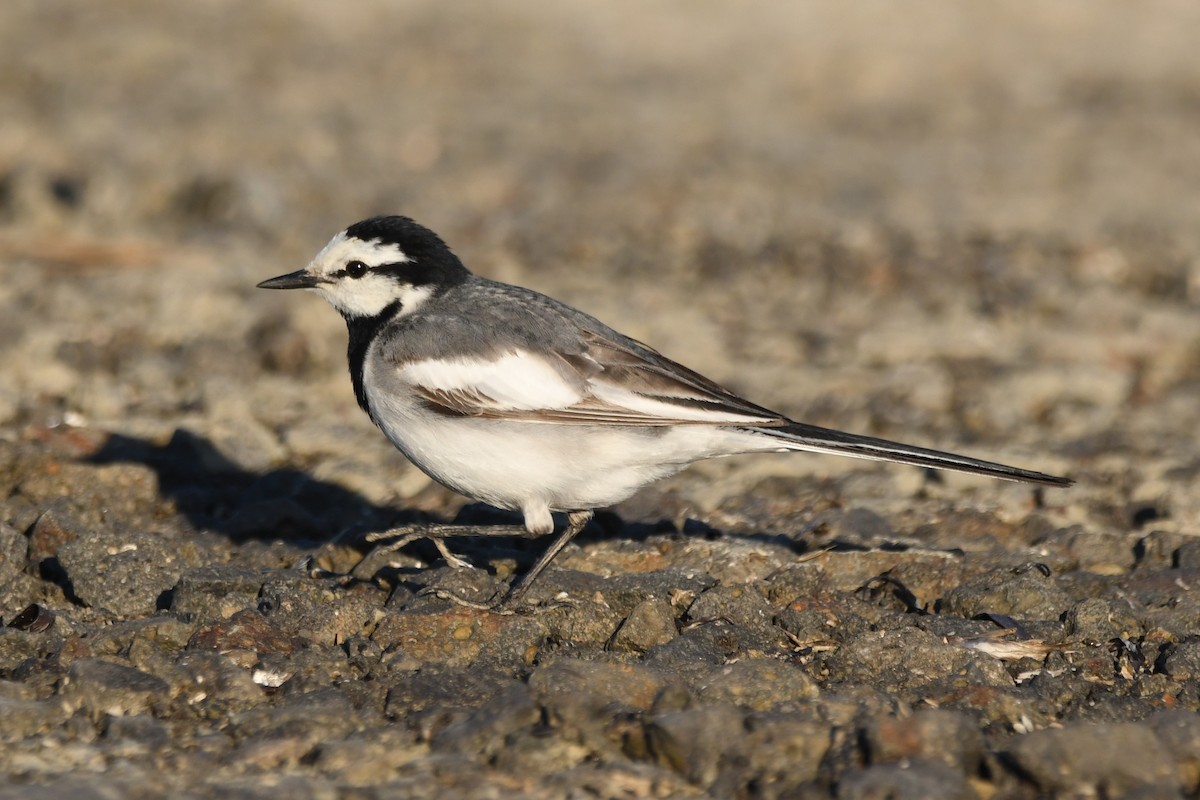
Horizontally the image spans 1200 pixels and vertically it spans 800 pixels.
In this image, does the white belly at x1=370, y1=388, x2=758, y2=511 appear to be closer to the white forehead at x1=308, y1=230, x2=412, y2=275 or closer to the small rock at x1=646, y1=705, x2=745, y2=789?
the white forehead at x1=308, y1=230, x2=412, y2=275

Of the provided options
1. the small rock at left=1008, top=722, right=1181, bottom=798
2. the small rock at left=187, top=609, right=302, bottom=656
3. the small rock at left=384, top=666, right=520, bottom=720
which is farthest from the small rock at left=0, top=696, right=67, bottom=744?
the small rock at left=1008, top=722, right=1181, bottom=798

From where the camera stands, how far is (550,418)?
6.29m

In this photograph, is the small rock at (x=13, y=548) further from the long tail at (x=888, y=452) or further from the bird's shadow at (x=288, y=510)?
the long tail at (x=888, y=452)

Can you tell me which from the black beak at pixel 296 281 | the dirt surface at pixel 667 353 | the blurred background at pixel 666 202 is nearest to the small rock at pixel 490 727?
the dirt surface at pixel 667 353

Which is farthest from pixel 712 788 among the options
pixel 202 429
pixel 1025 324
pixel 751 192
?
pixel 751 192

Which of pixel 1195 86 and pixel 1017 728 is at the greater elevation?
pixel 1195 86

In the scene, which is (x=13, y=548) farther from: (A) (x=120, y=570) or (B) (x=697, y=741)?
(B) (x=697, y=741)

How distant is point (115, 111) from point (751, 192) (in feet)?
20.7

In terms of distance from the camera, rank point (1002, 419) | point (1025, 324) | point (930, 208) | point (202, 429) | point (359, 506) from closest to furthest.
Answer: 1. point (359, 506)
2. point (202, 429)
3. point (1002, 419)
4. point (1025, 324)
5. point (930, 208)

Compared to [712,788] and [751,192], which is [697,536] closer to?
[712,788]

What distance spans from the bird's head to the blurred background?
1412mm

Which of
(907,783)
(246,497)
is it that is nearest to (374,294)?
(246,497)

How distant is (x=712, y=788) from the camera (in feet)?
14.8

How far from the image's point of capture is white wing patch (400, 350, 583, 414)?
629cm
